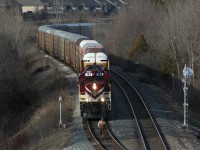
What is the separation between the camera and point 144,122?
75.5 feet

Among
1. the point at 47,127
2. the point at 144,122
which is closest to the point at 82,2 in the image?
the point at 144,122

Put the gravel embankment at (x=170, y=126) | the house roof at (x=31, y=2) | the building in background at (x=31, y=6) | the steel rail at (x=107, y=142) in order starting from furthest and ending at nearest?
the house roof at (x=31, y=2)
the building in background at (x=31, y=6)
the gravel embankment at (x=170, y=126)
the steel rail at (x=107, y=142)

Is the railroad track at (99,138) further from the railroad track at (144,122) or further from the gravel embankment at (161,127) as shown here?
the railroad track at (144,122)

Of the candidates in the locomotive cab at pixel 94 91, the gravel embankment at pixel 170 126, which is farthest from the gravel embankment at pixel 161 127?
the locomotive cab at pixel 94 91

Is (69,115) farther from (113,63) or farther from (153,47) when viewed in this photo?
(113,63)

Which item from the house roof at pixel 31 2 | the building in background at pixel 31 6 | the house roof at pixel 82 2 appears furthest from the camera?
the house roof at pixel 82 2

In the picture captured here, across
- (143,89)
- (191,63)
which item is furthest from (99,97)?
(191,63)

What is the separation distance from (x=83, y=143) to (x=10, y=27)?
30.2 m

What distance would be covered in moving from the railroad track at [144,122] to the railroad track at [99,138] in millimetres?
1212

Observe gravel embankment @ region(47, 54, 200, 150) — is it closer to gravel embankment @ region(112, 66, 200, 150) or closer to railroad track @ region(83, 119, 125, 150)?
gravel embankment @ region(112, 66, 200, 150)

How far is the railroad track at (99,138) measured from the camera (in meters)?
18.7

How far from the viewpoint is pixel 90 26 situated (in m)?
73.2

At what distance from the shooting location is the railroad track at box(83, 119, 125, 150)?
1866 centimetres

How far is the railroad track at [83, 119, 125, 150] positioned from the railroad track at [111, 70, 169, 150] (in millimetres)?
1212
